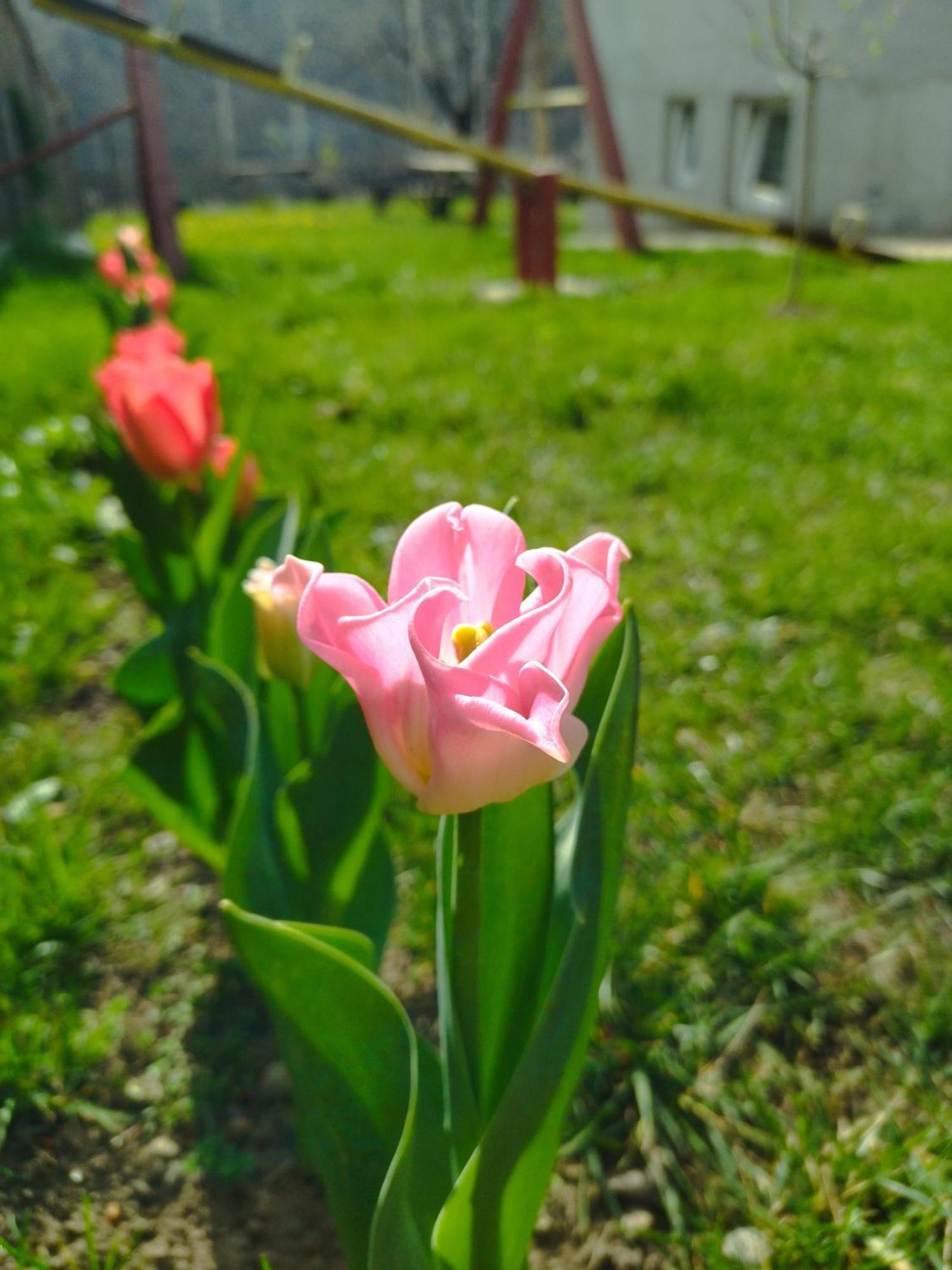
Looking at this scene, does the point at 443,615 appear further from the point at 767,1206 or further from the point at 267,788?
the point at 767,1206

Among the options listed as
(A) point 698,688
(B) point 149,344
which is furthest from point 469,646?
(A) point 698,688

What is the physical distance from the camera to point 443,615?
0.54 meters

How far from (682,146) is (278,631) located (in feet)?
18.8

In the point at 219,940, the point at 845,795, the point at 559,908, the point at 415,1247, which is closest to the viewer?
the point at 415,1247

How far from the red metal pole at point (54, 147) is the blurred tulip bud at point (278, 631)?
2236 mm

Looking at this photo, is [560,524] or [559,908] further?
[560,524]

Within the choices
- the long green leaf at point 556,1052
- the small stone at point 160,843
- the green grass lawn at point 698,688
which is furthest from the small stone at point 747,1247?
the small stone at point 160,843

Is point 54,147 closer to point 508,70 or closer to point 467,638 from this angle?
point 467,638

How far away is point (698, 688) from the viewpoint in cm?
181

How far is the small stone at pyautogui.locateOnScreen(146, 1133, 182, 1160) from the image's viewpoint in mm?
1011

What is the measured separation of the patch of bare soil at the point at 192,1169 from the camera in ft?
3.02

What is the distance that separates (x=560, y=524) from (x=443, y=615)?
6.47ft

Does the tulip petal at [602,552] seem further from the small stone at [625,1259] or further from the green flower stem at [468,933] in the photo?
the small stone at [625,1259]

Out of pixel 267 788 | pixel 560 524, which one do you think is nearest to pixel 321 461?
pixel 560 524
